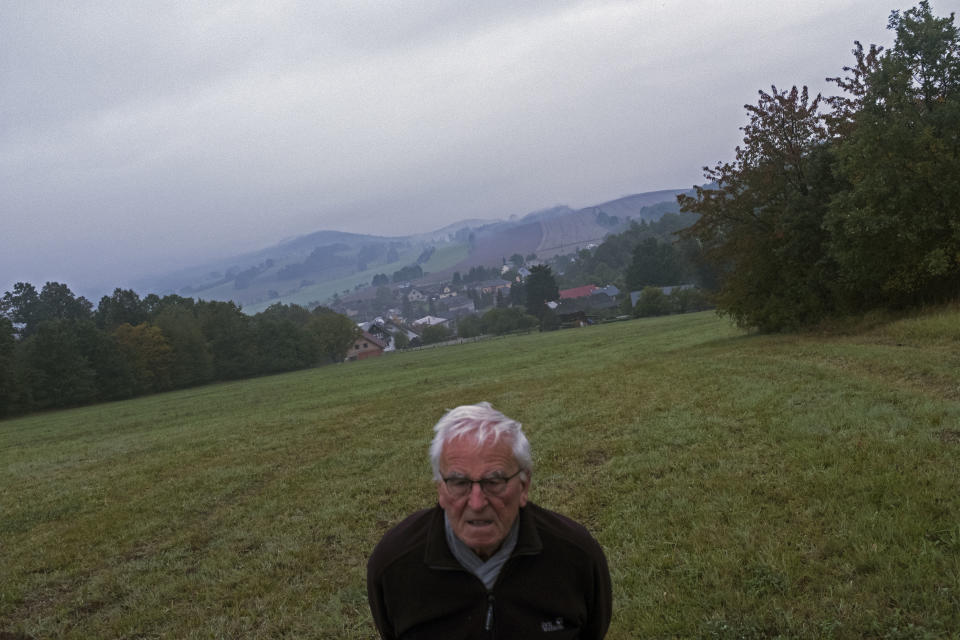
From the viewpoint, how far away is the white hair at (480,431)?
2.60 metres

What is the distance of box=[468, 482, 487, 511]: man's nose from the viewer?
253cm

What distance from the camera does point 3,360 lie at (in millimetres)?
45031

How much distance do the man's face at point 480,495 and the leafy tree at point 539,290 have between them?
96.8 m

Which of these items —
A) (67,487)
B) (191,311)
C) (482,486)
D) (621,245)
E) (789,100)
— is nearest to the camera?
(482,486)

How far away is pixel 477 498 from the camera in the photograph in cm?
253

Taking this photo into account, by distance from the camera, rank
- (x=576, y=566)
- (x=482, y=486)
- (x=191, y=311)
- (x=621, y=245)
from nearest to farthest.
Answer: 1. (x=482, y=486)
2. (x=576, y=566)
3. (x=191, y=311)
4. (x=621, y=245)

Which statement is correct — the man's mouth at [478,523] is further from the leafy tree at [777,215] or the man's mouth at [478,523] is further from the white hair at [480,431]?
the leafy tree at [777,215]

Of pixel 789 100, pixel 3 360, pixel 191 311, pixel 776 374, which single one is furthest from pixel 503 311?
pixel 776 374

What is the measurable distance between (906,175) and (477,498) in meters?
22.2

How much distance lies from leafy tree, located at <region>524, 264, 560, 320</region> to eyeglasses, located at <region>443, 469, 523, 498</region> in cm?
9686

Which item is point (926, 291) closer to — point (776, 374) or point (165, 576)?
point (776, 374)

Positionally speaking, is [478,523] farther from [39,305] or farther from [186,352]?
[39,305]

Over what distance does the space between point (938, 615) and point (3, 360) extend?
56588mm

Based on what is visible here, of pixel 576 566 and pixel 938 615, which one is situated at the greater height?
pixel 576 566
